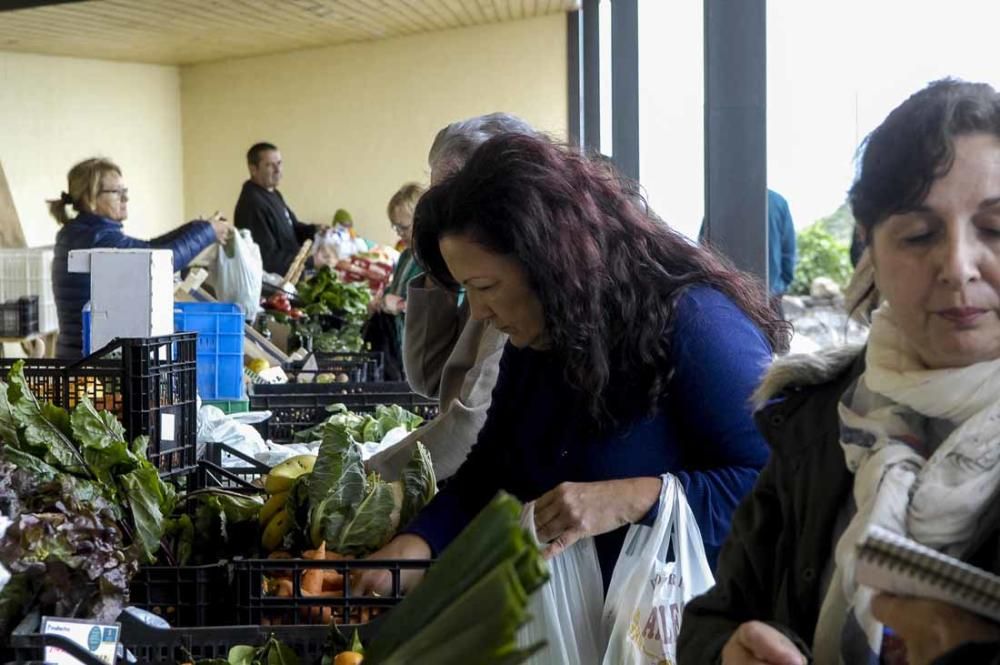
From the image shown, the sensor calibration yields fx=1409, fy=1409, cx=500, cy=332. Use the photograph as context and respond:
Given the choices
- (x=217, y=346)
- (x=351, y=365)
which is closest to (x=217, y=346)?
(x=217, y=346)

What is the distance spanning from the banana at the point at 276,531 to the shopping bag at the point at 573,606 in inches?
24.9

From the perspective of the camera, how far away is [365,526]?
7.97ft

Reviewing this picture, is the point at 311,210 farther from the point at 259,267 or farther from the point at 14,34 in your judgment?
the point at 259,267

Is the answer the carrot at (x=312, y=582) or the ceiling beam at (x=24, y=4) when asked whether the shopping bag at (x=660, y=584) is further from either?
the ceiling beam at (x=24, y=4)

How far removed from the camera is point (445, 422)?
2.77m

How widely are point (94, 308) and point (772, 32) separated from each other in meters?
1.80

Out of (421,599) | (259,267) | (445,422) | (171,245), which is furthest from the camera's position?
(259,267)

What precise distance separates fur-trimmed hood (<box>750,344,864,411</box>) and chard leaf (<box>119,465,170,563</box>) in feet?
4.27

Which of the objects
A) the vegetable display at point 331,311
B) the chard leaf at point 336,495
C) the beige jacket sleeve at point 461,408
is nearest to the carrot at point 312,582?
the chard leaf at point 336,495

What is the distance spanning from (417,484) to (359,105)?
1429 centimetres

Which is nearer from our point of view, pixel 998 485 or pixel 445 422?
pixel 998 485

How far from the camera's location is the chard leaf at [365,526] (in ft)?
7.93

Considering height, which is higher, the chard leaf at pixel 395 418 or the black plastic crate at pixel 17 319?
the black plastic crate at pixel 17 319

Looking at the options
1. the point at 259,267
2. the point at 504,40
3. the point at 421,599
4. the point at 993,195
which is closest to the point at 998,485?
the point at 993,195
